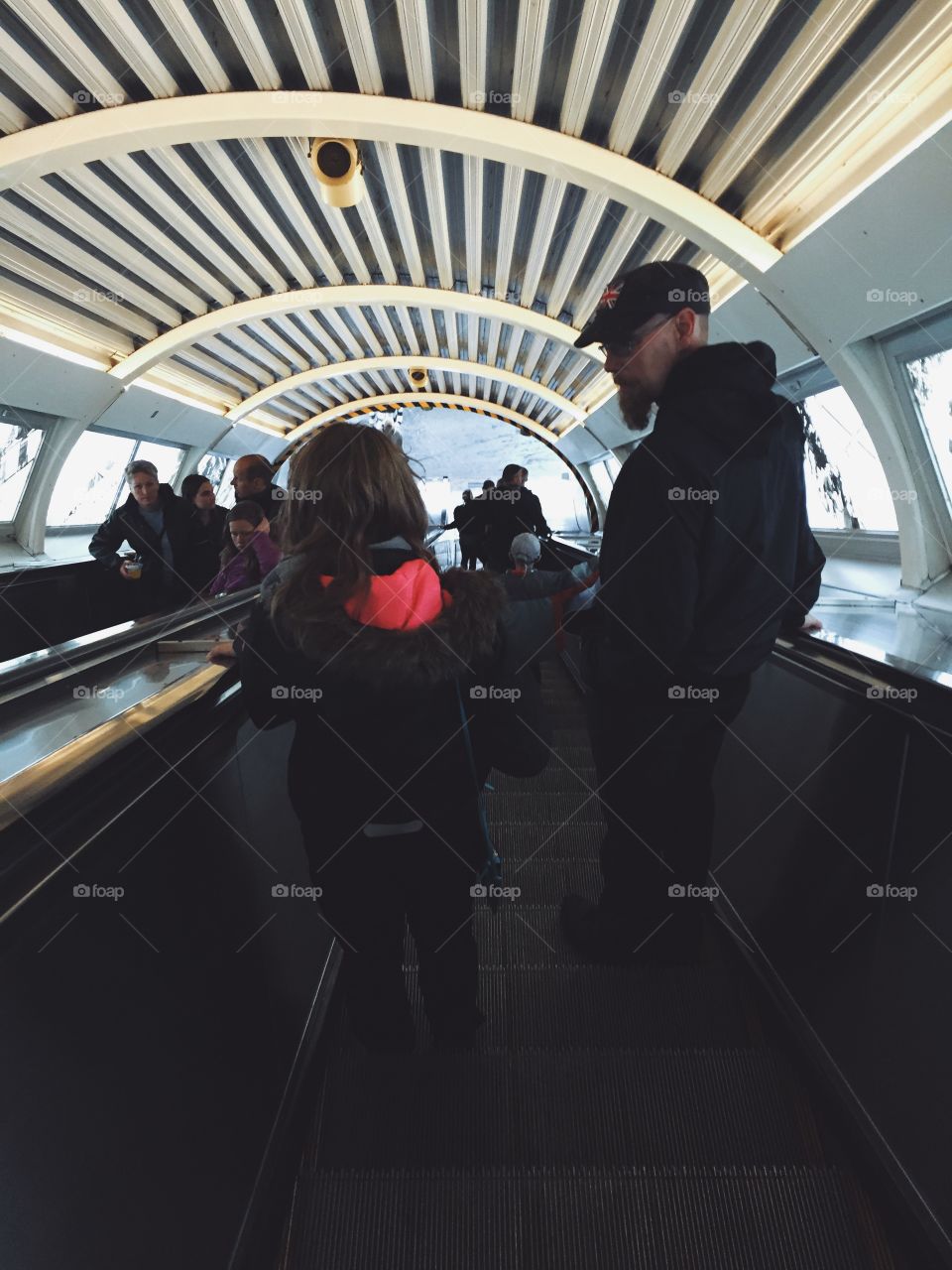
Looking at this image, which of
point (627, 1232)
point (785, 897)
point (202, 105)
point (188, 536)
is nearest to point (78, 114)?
point (202, 105)

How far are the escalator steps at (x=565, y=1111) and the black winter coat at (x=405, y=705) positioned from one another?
698mm

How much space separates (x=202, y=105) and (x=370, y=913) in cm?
613

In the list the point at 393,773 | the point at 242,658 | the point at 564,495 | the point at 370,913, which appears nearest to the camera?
the point at 242,658

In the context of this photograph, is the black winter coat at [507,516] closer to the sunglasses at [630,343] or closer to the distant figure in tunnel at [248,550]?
the distant figure in tunnel at [248,550]

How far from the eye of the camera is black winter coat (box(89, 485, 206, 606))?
4.56 meters

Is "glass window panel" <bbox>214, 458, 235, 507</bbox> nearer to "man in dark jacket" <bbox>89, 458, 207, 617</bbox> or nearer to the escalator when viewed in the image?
"man in dark jacket" <bbox>89, 458, 207, 617</bbox>

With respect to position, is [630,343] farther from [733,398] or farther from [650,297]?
[733,398]

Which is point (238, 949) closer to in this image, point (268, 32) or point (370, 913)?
point (370, 913)

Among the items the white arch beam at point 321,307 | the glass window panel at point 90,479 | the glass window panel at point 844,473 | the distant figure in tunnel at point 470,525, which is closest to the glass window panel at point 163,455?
the glass window panel at point 90,479

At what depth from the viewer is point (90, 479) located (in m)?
11.8

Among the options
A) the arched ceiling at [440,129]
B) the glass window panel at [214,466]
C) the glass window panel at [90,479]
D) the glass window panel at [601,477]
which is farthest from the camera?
the glass window panel at [601,477]

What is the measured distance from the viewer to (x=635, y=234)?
7.30m

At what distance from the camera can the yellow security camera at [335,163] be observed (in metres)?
5.69

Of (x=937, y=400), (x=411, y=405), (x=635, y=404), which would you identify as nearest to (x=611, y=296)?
(x=635, y=404)
